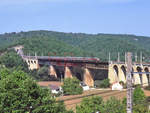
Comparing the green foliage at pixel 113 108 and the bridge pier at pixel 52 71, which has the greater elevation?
the bridge pier at pixel 52 71

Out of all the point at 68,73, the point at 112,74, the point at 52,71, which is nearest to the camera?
the point at 112,74

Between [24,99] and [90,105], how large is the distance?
10.5 meters

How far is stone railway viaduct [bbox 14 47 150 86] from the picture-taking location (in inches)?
2876

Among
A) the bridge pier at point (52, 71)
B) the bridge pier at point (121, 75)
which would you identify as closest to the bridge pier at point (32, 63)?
the bridge pier at point (52, 71)

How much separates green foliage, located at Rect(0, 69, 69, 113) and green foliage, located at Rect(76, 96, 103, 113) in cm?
488

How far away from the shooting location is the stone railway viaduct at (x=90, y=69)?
73.1m

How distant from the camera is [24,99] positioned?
90.4ft

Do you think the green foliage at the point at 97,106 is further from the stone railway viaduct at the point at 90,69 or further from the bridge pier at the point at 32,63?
the bridge pier at the point at 32,63

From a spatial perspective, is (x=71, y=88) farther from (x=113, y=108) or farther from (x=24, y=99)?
(x=24, y=99)

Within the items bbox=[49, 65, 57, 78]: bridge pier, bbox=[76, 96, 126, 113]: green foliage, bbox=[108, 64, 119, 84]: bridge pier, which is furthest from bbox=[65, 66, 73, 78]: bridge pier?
bbox=[76, 96, 126, 113]: green foliage

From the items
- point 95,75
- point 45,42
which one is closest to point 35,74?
point 95,75

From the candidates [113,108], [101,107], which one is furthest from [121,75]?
[113,108]

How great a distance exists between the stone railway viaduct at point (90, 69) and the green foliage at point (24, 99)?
39.7 meters

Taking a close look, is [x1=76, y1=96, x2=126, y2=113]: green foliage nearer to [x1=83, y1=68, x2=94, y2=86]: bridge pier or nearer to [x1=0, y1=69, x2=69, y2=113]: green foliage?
[x1=0, y1=69, x2=69, y2=113]: green foliage
